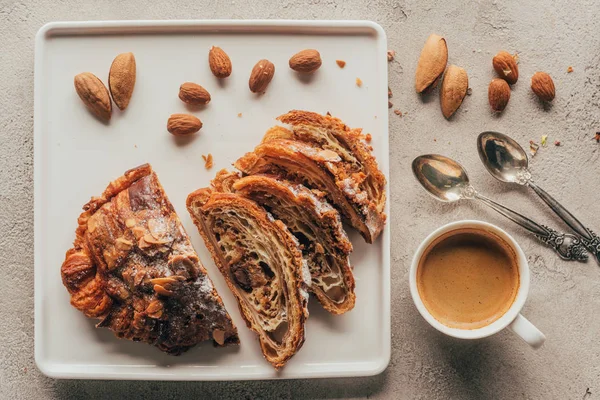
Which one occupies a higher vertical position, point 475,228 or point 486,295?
point 475,228

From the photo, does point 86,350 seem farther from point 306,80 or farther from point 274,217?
point 306,80

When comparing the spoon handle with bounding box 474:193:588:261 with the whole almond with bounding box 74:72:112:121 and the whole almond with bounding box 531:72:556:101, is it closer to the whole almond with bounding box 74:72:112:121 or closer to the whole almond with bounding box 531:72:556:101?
the whole almond with bounding box 531:72:556:101

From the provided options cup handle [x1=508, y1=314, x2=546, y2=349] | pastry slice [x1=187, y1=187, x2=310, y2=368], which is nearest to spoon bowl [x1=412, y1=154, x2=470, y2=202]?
cup handle [x1=508, y1=314, x2=546, y2=349]

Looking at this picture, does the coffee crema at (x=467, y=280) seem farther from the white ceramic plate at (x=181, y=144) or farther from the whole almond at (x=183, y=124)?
the whole almond at (x=183, y=124)

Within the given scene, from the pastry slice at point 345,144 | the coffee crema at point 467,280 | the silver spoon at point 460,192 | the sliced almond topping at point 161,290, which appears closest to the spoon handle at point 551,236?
the silver spoon at point 460,192

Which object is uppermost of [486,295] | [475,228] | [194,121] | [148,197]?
[194,121]

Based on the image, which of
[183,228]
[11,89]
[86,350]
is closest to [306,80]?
[183,228]

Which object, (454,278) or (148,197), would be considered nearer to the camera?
(148,197)

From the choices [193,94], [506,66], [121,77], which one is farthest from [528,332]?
[121,77]
